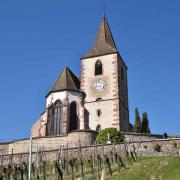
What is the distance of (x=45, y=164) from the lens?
47.3 m

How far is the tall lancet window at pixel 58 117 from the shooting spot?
5828 centimetres

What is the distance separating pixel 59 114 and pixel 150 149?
16771 mm

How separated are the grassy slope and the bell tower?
14576 mm

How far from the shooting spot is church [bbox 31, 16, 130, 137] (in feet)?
192

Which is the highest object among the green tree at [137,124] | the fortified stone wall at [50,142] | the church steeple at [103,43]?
the church steeple at [103,43]

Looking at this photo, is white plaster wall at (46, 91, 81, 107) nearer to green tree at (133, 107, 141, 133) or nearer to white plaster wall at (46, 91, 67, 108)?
white plaster wall at (46, 91, 67, 108)

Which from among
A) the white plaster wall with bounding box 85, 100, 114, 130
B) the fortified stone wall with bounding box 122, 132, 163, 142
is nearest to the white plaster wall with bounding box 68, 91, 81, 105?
the white plaster wall with bounding box 85, 100, 114, 130

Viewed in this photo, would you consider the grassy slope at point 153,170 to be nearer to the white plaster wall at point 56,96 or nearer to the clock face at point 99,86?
the clock face at point 99,86

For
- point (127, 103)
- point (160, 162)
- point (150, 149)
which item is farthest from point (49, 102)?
point (160, 162)

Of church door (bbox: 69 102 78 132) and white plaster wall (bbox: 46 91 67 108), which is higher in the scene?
white plaster wall (bbox: 46 91 67 108)

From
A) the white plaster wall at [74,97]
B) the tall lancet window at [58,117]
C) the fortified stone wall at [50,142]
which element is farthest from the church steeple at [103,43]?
the fortified stone wall at [50,142]

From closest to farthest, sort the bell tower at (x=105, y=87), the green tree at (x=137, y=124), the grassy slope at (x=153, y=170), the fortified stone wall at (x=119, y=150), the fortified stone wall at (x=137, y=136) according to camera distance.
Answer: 1. the grassy slope at (x=153, y=170)
2. the fortified stone wall at (x=119, y=150)
3. the fortified stone wall at (x=137, y=136)
4. the bell tower at (x=105, y=87)
5. the green tree at (x=137, y=124)

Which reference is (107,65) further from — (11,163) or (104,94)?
(11,163)

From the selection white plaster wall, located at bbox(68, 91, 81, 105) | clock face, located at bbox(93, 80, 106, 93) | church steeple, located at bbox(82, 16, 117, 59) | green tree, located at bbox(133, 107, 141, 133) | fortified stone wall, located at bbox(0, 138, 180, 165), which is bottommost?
fortified stone wall, located at bbox(0, 138, 180, 165)
